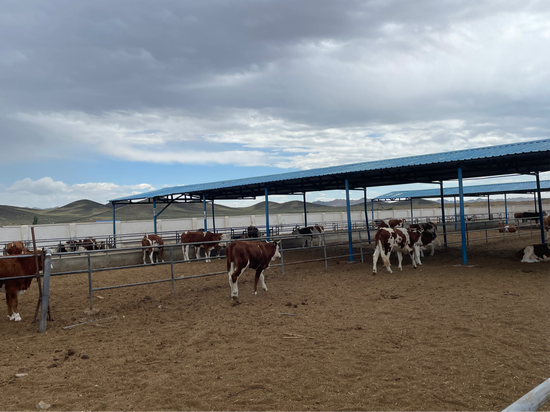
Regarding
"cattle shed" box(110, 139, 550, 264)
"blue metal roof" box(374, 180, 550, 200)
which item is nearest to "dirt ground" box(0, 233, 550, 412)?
"cattle shed" box(110, 139, 550, 264)

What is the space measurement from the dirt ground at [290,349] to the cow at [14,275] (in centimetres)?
39

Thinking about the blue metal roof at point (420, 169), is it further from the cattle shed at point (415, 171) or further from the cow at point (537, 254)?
the cow at point (537, 254)

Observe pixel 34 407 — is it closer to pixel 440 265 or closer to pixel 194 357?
pixel 194 357

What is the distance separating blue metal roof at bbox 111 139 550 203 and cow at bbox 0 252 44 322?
9.71 metres

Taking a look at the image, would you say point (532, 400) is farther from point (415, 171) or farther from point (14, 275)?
point (415, 171)

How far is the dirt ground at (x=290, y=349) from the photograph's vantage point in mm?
3721

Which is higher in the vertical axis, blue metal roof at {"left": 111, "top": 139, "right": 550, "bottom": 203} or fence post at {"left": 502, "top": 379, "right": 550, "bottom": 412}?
blue metal roof at {"left": 111, "top": 139, "right": 550, "bottom": 203}

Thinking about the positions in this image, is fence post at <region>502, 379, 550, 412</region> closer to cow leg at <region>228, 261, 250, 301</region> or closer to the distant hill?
cow leg at <region>228, 261, 250, 301</region>

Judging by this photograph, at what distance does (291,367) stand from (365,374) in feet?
2.79

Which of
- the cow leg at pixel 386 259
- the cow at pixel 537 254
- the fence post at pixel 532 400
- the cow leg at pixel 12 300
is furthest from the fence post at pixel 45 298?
the cow at pixel 537 254

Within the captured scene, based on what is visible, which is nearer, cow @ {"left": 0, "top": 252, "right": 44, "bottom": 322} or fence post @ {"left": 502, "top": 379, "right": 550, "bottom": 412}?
fence post @ {"left": 502, "top": 379, "right": 550, "bottom": 412}

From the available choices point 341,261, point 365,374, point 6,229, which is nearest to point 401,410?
point 365,374

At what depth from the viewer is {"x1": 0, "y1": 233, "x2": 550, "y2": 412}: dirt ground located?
12.2 feet

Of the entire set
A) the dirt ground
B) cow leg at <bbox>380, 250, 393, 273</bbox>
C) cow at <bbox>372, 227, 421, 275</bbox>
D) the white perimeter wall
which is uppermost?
the white perimeter wall
